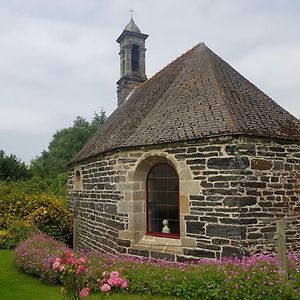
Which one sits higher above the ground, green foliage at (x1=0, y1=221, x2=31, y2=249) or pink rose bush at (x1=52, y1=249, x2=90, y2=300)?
pink rose bush at (x1=52, y1=249, x2=90, y2=300)

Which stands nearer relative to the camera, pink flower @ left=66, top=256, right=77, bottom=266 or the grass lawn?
pink flower @ left=66, top=256, right=77, bottom=266

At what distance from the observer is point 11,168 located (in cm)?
2611

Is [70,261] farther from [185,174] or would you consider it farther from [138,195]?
[138,195]

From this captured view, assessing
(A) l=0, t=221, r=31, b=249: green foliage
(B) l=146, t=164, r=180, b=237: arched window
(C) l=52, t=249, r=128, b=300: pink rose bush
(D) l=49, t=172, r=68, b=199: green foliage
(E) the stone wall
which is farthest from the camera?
(D) l=49, t=172, r=68, b=199: green foliage

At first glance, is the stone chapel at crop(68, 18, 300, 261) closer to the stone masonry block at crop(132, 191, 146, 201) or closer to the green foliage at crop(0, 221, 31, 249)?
the stone masonry block at crop(132, 191, 146, 201)

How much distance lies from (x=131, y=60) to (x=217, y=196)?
40.6ft

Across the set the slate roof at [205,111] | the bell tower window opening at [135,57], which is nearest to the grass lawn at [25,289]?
the slate roof at [205,111]

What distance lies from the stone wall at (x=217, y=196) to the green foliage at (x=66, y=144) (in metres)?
28.8

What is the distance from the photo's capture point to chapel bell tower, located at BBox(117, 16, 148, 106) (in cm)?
1850

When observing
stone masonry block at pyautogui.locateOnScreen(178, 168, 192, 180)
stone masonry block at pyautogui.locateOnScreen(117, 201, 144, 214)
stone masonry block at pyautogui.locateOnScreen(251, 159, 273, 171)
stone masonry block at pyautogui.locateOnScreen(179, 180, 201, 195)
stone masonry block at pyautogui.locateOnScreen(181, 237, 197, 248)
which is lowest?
stone masonry block at pyautogui.locateOnScreen(181, 237, 197, 248)

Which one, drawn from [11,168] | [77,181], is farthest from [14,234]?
[11,168]

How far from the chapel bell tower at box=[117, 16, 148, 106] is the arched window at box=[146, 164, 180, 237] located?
30.4ft

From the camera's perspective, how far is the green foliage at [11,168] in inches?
1015

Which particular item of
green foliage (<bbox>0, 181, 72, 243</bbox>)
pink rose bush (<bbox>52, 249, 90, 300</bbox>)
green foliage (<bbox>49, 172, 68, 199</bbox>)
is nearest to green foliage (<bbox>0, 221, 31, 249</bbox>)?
green foliage (<bbox>0, 181, 72, 243</bbox>)
